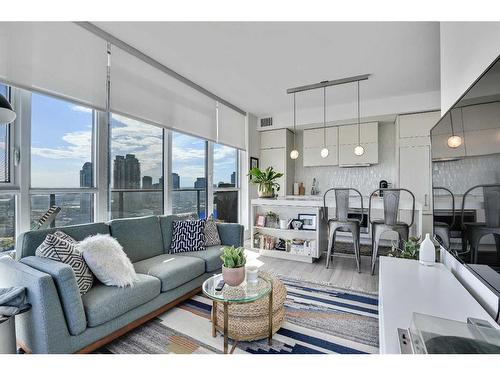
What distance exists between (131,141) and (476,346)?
11.1 feet

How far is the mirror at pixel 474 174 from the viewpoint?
955mm

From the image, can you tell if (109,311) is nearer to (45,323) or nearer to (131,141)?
(45,323)

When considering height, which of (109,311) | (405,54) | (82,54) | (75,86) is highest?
(405,54)

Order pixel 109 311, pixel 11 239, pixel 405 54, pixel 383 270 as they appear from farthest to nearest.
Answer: pixel 405 54 < pixel 11 239 < pixel 383 270 < pixel 109 311

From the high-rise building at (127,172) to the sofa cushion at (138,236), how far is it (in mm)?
577

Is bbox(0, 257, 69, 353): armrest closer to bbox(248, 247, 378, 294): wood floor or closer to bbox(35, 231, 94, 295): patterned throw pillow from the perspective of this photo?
bbox(35, 231, 94, 295): patterned throw pillow

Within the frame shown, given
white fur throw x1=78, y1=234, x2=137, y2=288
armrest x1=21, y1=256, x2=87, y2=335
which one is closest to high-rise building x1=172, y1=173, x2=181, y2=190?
white fur throw x1=78, y1=234, x2=137, y2=288

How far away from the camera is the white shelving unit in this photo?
364 cm

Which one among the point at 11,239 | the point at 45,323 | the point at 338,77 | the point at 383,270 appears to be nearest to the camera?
the point at 45,323

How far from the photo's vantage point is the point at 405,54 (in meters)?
2.91

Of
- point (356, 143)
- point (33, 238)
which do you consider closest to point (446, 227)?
point (33, 238)

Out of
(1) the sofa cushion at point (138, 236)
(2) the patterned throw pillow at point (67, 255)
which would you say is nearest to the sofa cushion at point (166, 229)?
(1) the sofa cushion at point (138, 236)

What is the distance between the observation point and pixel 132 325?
73.0 inches
